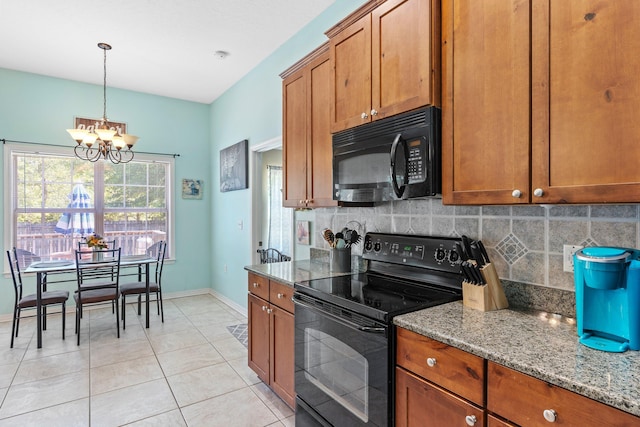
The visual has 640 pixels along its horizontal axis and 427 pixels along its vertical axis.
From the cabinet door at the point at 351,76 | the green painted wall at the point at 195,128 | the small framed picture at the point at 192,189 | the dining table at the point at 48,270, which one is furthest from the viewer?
the small framed picture at the point at 192,189

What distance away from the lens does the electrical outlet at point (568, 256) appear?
136cm

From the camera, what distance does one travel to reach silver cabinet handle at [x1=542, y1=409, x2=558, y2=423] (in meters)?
0.91

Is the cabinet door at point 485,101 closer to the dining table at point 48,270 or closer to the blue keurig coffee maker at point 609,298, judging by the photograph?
the blue keurig coffee maker at point 609,298

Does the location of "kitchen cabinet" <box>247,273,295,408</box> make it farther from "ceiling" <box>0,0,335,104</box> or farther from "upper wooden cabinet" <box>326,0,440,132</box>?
"ceiling" <box>0,0,335,104</box>

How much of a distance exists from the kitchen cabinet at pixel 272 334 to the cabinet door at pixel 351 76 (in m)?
1.07

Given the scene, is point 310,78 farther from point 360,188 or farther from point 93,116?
point 93,116

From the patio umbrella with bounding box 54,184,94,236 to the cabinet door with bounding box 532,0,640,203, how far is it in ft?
16.7

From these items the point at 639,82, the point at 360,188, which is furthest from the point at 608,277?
the point at 360,188

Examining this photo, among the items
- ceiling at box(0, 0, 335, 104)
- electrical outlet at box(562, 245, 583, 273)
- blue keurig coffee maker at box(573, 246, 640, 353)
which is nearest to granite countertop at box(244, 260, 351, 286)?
electrical outlet at box(562, 245, 583, 273)

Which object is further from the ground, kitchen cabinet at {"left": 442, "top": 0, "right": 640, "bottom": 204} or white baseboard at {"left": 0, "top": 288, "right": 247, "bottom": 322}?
kitchen cabinet at {"left": 442, "top": 0, "right": 640, "bottom": 204}

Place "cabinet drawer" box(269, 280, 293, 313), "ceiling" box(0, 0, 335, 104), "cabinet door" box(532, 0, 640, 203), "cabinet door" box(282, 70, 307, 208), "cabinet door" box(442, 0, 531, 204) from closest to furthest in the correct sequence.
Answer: "cabinet door" box(532, 0, 640, 203) < "cabinet door" box(442, 0, 531, 204) < "cabinet drawer" box(269, 280, 293, 313) < "cabinet door" box(282, 70, 307, 208) < "ceiling" box(0, 0, 335, 104)

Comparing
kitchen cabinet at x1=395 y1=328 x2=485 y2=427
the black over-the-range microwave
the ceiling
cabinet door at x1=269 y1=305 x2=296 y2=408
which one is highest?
the ceiling

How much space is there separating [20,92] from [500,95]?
5143mm

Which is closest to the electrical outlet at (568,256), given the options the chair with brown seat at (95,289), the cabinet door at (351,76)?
the cabinet door at (351,76)
